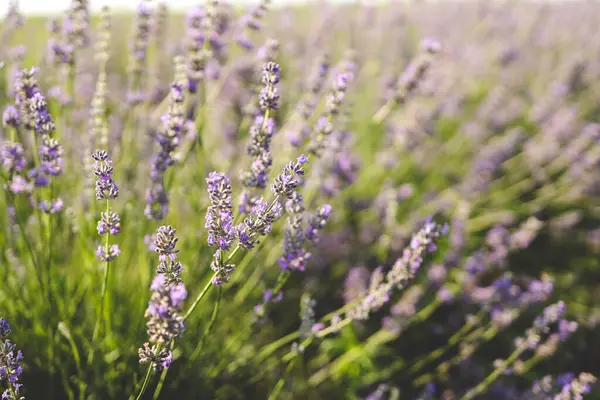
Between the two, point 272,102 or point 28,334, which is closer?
point 272,102

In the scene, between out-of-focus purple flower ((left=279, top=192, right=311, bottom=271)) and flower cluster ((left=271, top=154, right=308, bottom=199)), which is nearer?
flower cluster ((left=271, top=154, right=308, bottom=199))

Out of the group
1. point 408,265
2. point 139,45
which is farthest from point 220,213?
point 139,45

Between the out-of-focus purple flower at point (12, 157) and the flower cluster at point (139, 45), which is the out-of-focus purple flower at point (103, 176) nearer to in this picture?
the out-of-focus purple flower at point (12, 157)

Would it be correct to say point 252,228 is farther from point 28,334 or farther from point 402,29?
point 402,29

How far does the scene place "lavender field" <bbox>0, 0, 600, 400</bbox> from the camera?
5.21 ft

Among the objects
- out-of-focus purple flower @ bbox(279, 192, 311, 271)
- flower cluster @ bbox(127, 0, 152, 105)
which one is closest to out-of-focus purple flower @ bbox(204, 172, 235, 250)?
out-of-focus purple flower @ bbox(279, 192, 311, 271)

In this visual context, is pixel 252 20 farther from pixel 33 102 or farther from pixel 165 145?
pixel 33 102

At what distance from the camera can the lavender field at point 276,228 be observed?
159cm

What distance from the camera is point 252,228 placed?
120 cm

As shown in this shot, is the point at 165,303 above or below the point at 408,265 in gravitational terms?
above

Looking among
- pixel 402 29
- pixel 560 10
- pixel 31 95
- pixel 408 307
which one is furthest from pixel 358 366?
pixel 560 10

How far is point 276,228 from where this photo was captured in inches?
114

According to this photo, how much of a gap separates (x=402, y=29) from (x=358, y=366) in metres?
4.13

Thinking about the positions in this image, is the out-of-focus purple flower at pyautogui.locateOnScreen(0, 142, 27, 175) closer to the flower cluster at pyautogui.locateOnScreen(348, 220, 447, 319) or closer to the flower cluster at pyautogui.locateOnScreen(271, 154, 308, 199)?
the flower cluster at pyautogui.locateOnScreen(271, 154, 308, 199)
